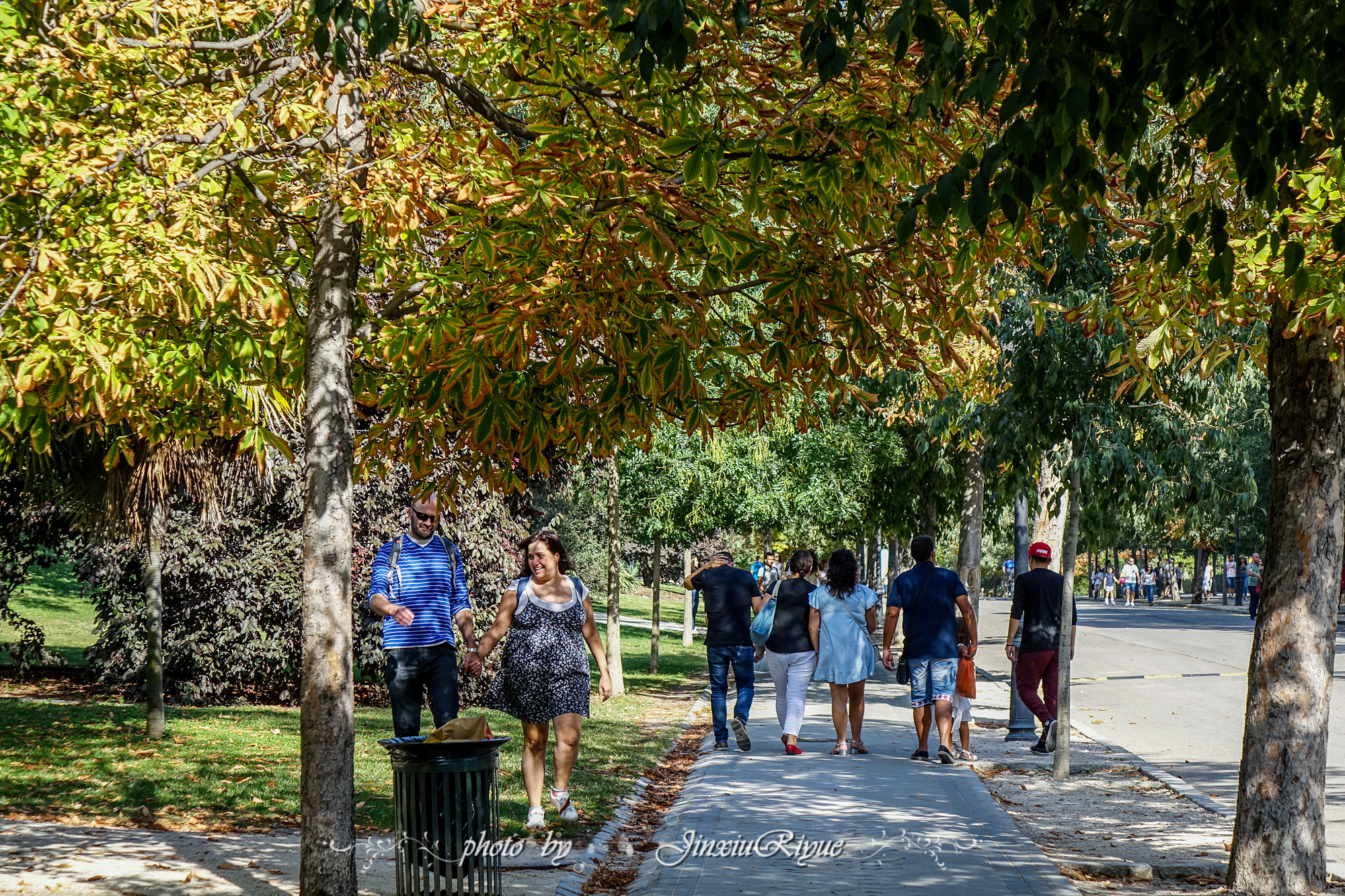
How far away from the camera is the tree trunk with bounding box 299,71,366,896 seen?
18.4 feet

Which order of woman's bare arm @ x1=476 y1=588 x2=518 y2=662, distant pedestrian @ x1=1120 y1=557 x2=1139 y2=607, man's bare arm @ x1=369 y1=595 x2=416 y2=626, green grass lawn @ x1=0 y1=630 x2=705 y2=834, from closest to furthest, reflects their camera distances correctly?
man's bare arm @ x1=369 y1=595 x2=416 y2=626, woman's bare arm @ x1=476 y1=588 x2=518 y2=662, green grass lawn @ x1=0 y1=630 x2=705 y2=834, distant pedestrian @ x1=1120 y1=557 x2=1139 y2=607

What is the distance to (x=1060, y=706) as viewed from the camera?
10500 mm

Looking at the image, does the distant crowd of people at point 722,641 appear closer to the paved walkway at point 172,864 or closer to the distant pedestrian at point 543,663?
the distant pedestrian at point 543,663

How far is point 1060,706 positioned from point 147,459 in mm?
8429

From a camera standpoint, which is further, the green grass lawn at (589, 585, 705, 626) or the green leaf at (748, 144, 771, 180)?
the green grass lawn at (589, 585, 705, 626)

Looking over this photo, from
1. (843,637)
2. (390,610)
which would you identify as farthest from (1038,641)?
(390,610)

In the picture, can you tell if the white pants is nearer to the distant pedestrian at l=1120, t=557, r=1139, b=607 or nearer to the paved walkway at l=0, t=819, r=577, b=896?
the paved walkway at l=0, t=819, r=577, b=896

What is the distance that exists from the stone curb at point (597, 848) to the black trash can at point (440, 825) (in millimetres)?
690

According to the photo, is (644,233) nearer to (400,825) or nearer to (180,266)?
(180,266)

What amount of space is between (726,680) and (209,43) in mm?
7906

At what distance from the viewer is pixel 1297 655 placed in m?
6.58

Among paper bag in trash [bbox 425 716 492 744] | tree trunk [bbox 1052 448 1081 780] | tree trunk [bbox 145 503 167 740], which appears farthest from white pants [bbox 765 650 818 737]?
paper bag in trash [bbox 425 716 492 744]

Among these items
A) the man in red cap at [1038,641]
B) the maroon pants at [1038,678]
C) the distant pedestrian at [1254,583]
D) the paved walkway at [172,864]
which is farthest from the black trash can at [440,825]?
the distant pedestrian at [1254,583]

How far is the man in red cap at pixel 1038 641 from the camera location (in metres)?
11.8
